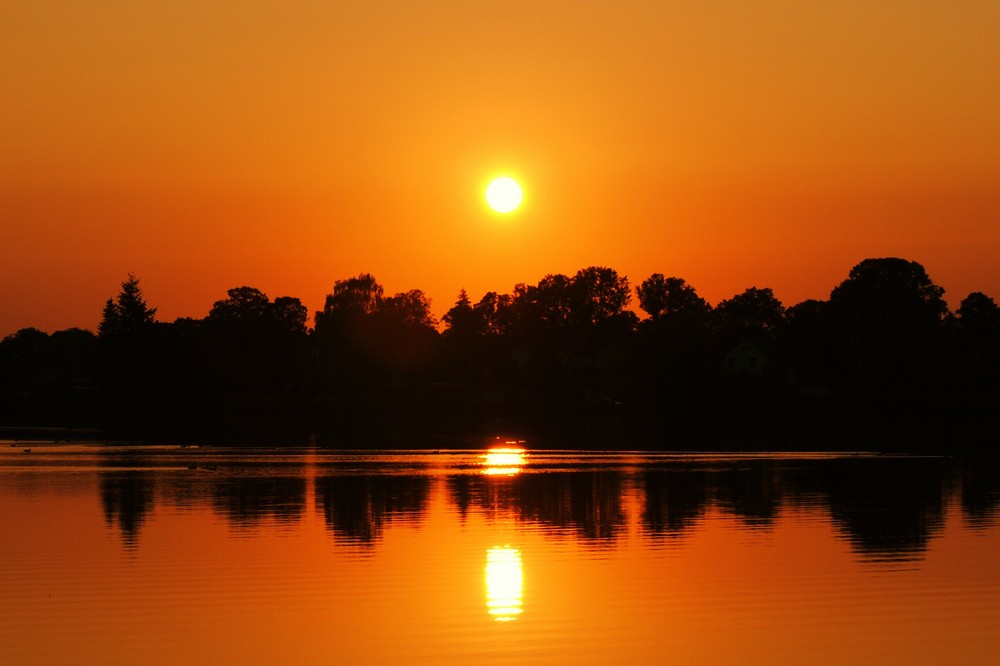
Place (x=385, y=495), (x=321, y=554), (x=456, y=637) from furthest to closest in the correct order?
1. (x=385, y=495)
2. (x=321, y=554)
3. (x=456, y=637)

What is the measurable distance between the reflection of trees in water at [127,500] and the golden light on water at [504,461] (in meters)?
16.0

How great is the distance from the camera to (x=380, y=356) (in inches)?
6683

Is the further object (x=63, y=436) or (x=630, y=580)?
(x=63, y=436)

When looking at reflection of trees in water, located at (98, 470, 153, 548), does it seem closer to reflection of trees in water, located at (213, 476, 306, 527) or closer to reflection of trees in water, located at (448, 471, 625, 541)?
reflection of trees in water, located at (213, 476, 306, 527)

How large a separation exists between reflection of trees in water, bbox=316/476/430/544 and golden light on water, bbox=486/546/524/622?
14.7 ft

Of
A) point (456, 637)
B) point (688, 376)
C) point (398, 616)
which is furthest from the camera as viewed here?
point (688, 376)

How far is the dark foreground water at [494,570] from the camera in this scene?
23125 millimetres

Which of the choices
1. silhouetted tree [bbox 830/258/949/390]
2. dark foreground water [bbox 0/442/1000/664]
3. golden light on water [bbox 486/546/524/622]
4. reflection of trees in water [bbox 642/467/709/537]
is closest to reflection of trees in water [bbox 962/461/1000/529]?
dark foreground water [bbox 0/442/1000/664]

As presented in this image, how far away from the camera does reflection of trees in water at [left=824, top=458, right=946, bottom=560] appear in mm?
37188

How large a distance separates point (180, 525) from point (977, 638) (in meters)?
23.5

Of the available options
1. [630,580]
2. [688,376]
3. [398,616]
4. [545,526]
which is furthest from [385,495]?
[688,376]

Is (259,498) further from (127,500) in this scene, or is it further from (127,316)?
(127,316)

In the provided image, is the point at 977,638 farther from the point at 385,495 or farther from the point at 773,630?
the point at 385,495

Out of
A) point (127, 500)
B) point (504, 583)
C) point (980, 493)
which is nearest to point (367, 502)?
point (127, 500)
